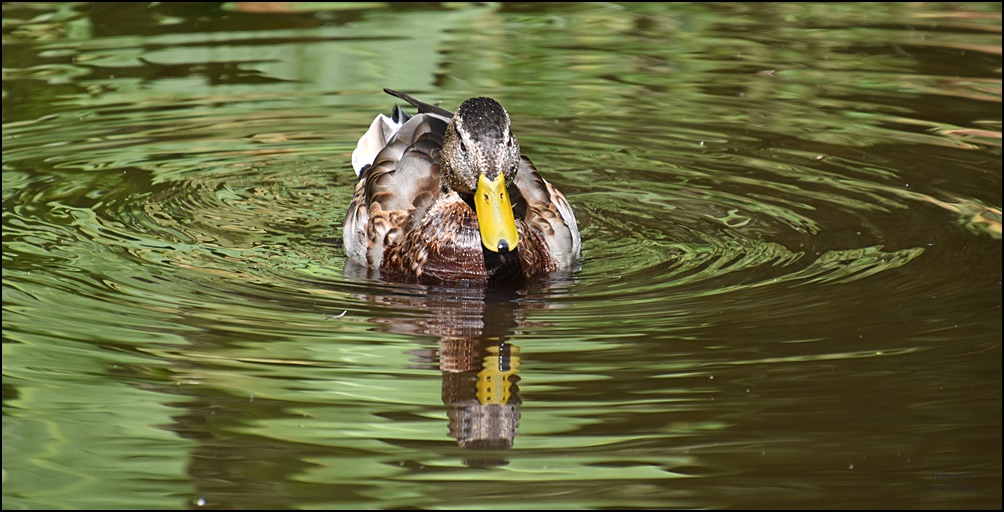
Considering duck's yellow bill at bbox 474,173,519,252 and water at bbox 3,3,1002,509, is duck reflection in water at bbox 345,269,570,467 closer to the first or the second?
water at bbox 3,3,1002,509

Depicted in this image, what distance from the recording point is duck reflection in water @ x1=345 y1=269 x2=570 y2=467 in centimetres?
536

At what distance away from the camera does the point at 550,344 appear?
6.22 metres

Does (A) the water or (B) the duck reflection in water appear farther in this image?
(B) the duck reflection in water

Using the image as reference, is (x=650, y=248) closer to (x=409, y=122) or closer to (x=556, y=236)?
(x=556, y=236)

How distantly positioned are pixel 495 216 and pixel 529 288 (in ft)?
1.64

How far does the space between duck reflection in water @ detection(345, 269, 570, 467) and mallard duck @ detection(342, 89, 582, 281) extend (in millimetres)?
157

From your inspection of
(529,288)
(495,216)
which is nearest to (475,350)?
(495,216)

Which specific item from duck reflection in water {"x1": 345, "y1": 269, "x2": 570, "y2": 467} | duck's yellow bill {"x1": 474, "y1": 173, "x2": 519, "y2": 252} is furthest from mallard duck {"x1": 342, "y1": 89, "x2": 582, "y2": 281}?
duck reflection in water {"x1": 345, "y1": 269, "x2": 570, "y2": 467}

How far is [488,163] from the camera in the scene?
279 inches

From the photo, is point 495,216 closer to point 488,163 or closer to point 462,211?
point 488,163

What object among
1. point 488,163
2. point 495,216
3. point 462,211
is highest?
point 488,163

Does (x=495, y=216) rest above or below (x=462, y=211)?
above

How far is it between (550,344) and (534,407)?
730 millimetres

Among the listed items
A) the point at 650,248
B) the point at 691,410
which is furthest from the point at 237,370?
the point at 650,248
